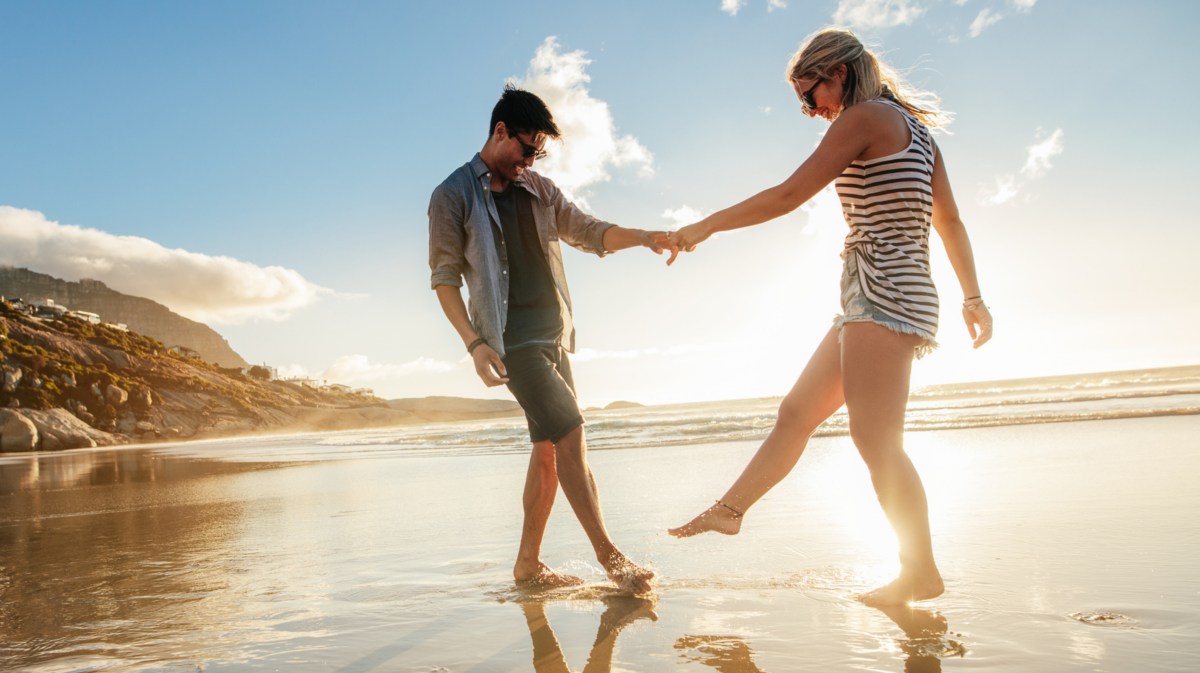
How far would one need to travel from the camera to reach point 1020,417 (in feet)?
36.0

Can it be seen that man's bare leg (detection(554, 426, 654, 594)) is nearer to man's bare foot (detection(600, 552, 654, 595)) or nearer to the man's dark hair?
man's bare foot (detection(600, 552, 654, 595))

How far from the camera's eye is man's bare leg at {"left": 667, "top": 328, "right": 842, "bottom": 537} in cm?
269

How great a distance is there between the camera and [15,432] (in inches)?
866

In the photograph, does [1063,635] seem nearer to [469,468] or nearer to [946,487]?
[946,487]

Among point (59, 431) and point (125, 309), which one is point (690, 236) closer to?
point (59, 431)

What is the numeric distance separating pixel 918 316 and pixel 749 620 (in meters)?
1.15

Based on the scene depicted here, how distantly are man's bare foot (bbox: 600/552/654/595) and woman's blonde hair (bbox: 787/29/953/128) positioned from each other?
1.91 metres

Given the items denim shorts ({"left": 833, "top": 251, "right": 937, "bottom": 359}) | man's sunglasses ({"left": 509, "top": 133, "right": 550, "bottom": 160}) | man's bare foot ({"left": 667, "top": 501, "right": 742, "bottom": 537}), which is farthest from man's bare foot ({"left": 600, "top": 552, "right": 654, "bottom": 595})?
man's sunglasses ({"left": 509, "top": 133, "right": 550, "bottom": 160})

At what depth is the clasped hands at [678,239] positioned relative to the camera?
297 centimetres

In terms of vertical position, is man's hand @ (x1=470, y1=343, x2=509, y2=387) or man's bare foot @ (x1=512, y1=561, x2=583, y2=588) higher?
man's hand @ (x1=470, y1=343, x2=509, y2=387)

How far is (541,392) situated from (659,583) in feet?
3.05

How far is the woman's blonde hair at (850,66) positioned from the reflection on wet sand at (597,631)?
1950 millimetres

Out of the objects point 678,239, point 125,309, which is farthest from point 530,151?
point 125,309

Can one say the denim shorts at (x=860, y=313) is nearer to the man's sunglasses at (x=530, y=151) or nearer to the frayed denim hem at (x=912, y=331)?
the frayed denim hem at (x=912, y=331)
